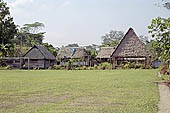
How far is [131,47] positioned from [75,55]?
14844 millimetres

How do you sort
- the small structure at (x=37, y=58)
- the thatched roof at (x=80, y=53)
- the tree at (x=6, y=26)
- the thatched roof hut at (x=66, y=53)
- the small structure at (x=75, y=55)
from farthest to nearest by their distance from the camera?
1. the thatched roof hut at (x=66, y=53)
2. the thatched roof at (x=80, y=53)
3. the small structure at (x=75, y=55)
4. the small structure at (x=37, y=58)
5. the tree at (x=6, y=26)

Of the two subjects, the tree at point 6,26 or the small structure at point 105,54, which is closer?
the tree at point 6,26

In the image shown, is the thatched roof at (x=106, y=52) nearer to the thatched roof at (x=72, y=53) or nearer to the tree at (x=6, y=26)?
the thatched roof at (x=72, y=53)

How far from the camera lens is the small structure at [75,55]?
1957 inches

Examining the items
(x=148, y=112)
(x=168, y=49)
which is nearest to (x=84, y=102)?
(x=148, y=112)

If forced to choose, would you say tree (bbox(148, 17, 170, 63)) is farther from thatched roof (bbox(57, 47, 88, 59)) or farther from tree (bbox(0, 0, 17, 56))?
thatched roof (bbox(57, 47, 88, 59))

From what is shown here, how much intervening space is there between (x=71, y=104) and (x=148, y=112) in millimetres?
2302

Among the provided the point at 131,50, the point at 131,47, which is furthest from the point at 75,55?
the point at 131,50

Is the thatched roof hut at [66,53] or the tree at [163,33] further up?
the thatched roof hut at [66,53]

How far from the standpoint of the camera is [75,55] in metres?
53.7

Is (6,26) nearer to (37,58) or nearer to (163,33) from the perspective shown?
(37,58)

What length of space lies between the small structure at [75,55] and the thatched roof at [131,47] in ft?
30.1

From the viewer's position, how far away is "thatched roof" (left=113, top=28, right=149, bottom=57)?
41.7 metres

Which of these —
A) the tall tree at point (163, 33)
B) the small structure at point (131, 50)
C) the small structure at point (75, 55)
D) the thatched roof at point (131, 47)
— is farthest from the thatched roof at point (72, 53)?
the tall tree at point (163, 33)
